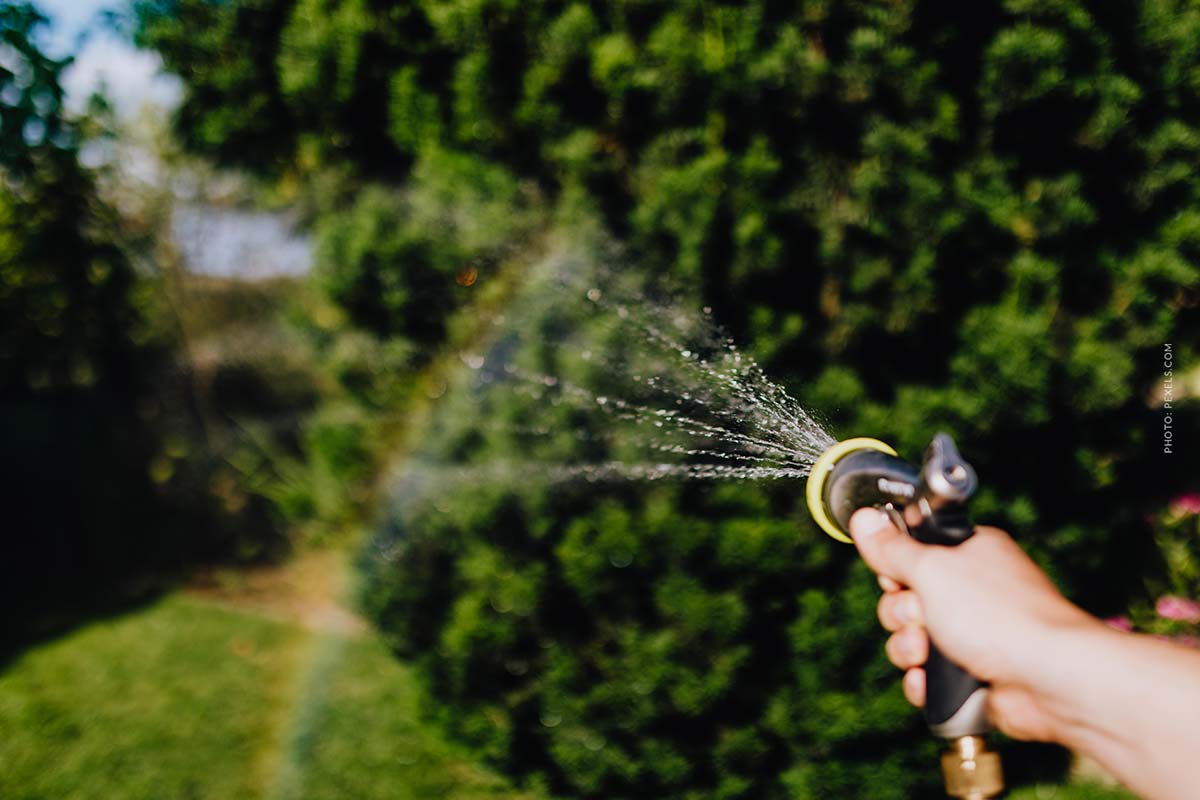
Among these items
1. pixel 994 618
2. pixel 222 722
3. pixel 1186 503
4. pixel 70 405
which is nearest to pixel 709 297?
pixel 994 618

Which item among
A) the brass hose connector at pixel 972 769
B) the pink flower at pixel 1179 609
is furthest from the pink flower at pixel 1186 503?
the brass hose connector at pixel 972 769

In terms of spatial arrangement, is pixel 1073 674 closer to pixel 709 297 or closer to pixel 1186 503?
pixel 709 297

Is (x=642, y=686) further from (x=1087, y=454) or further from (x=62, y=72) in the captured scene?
(x=62, y=72)

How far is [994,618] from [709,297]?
202 cm

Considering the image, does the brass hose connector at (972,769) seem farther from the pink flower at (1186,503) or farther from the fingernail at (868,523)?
the pink flower at (1186,503)

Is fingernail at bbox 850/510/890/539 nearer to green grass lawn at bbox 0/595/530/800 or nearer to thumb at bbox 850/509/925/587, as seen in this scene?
thumb at bbox 850/509/925/587

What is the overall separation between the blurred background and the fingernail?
54.9 inches

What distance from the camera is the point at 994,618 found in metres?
1.41

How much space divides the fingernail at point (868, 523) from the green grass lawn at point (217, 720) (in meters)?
3.12

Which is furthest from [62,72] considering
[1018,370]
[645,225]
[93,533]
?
[93,533]

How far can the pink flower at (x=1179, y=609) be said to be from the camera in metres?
3.87

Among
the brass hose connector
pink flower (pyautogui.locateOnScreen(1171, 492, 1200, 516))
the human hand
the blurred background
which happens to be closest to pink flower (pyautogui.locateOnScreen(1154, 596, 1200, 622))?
the blurred background

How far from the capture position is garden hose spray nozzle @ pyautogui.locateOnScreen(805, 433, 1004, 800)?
4.67ft

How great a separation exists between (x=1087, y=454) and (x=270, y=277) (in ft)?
24.4
